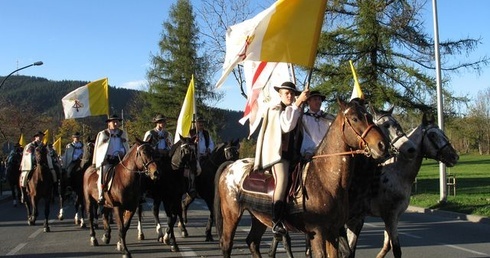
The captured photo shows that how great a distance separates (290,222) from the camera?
6344 millimetres

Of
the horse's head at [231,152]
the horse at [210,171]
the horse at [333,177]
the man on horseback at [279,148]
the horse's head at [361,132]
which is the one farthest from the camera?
the horse's head at [231,152]

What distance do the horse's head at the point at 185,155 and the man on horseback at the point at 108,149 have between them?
118 cm

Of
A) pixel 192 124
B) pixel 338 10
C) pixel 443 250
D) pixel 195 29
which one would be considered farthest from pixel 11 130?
pixel 443 250

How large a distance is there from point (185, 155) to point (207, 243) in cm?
195

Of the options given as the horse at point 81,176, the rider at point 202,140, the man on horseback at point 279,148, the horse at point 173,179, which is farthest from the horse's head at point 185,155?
the man on horseback at point 279,148

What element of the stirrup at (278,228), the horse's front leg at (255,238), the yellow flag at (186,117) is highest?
the yellow flag at (186,117)

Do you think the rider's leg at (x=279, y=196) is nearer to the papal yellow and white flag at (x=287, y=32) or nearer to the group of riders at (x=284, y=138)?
the group of riders at (x=284, y=138)

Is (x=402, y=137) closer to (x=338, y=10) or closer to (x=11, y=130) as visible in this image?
(x=338, y=10)

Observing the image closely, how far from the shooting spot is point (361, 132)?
5.64 metres

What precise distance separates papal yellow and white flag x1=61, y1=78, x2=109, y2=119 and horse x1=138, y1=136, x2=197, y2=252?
122 inches

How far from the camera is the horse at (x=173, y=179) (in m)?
11.1

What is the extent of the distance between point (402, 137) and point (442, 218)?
336 inches

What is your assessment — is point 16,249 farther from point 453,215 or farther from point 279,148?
point 453,215

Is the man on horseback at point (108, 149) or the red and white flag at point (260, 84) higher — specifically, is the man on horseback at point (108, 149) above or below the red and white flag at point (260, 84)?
below
